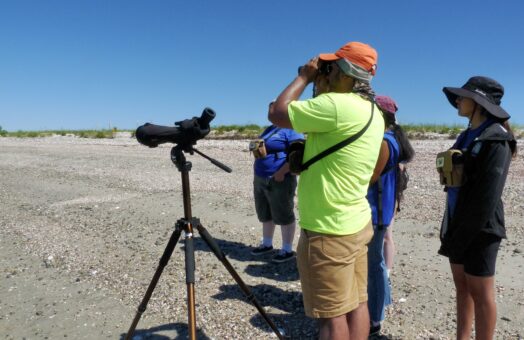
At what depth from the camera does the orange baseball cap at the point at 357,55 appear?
2379 mm

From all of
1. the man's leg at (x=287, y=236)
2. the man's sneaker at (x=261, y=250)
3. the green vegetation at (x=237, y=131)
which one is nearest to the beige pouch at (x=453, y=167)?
the man's leg at (x=287, y=236)

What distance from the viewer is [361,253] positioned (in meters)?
2.57

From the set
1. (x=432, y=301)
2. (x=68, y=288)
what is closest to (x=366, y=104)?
(x=432, y=301)

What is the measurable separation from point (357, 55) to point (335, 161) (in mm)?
579

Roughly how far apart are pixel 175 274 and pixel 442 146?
1482 cm

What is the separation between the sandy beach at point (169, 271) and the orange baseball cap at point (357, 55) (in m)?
2.25

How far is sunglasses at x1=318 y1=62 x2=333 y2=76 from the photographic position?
243cm

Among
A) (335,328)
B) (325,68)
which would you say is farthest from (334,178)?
(335,328)

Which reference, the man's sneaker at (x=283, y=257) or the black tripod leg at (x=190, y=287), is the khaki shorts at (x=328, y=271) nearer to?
the black tripod leg at (x=190, y=287)

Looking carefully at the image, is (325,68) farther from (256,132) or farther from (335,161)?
(256,132)

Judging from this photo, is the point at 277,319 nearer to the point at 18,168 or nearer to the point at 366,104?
the point at 366,104

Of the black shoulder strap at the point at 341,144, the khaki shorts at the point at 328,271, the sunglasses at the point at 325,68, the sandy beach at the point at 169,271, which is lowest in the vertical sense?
the sandy beach at the point at 169,271

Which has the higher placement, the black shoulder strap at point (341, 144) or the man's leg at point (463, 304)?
the black shoulder strap at point (341, 144)

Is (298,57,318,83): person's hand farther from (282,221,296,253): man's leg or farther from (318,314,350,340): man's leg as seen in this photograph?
(282,221,296,253): man's leg
